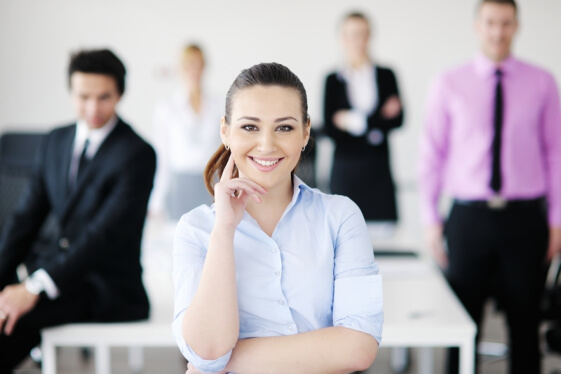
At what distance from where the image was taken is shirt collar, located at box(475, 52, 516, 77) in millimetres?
2490

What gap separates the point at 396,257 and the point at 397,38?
278 cm

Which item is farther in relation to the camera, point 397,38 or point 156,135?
point 397,38

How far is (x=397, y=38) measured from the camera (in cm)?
484

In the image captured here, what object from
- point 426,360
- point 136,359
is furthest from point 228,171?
point 136,359

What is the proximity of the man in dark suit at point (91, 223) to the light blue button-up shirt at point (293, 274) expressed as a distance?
0.68 m

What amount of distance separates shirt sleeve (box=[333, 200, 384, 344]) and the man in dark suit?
849 millimetres

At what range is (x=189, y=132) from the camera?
12.1 feet

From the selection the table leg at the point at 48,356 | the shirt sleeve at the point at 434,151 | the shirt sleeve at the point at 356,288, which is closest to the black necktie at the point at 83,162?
the table leg at the point at 48,356

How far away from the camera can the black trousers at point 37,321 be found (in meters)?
1.85

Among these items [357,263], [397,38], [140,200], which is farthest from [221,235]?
[397,38]

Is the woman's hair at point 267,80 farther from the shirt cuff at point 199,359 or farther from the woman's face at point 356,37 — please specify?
the woman's face at point 356,37

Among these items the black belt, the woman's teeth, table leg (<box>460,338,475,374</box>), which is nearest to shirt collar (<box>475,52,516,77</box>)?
the black belt

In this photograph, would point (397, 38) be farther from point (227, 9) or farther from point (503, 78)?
point (503, 78)

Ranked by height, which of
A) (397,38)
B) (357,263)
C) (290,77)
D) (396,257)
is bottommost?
(396,257)
